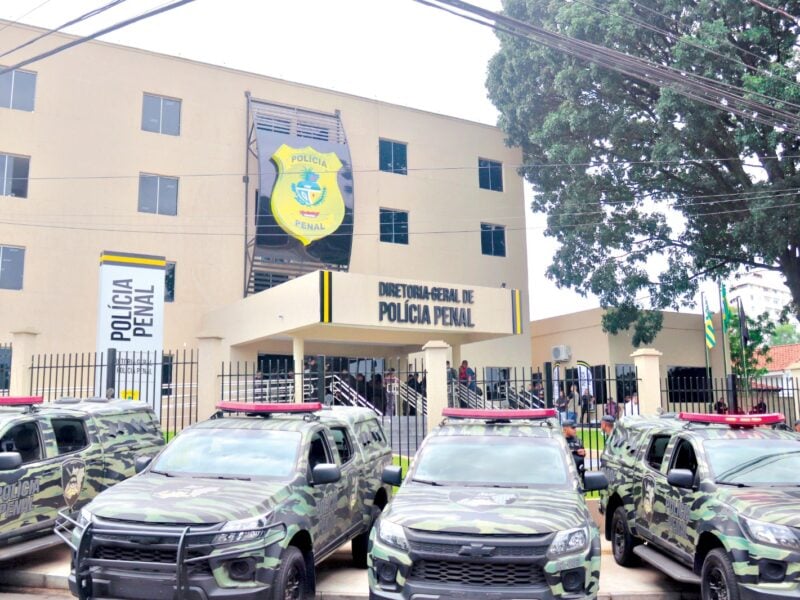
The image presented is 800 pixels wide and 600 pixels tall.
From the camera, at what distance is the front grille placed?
18.8 feet

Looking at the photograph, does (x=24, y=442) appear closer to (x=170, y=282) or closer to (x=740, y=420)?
(x=740, y=420)

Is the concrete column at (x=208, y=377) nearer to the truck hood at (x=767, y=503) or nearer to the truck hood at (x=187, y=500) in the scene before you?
the truck hood at (x=187, y=500)

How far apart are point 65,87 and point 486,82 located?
50.5ft

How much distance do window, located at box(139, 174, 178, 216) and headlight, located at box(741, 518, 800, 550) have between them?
76.8ft

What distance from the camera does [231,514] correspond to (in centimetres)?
618

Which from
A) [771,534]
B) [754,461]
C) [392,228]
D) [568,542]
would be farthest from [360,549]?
Answer: [392,228]

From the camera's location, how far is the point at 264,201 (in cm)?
2675

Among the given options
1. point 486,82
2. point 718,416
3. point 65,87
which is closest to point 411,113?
point 486,82

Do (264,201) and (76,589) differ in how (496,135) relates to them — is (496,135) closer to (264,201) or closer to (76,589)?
(264,201)

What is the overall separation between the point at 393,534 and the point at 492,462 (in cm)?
167

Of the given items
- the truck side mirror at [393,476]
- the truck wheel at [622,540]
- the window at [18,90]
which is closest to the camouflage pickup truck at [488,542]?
the truck side mirror at [393,476]

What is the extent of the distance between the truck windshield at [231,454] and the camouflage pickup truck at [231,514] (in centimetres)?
1

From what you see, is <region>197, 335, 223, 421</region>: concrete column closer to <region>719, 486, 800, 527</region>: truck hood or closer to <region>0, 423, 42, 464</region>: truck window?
<region>0, 423, 42, 464</region>: truck window

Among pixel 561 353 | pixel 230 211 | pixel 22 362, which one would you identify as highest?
pixel 230 211
